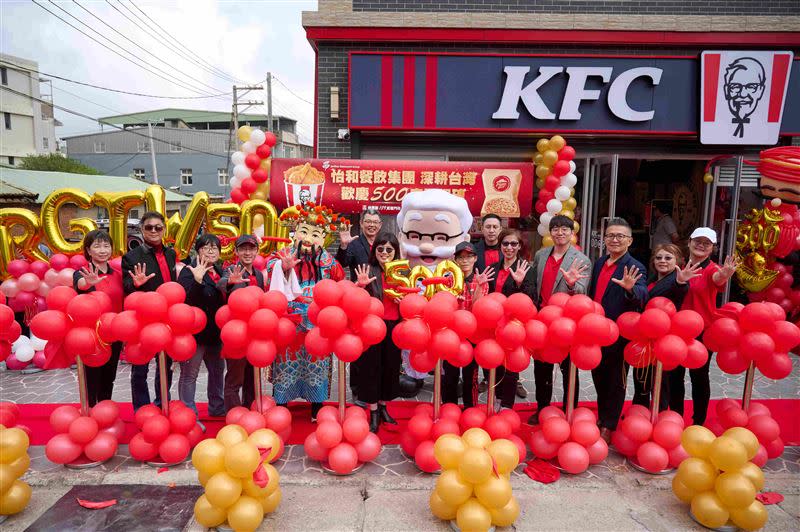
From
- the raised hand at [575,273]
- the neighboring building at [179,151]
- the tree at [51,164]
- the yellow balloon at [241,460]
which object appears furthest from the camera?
the neighboring building at [179,151]

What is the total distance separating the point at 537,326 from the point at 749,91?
678cm

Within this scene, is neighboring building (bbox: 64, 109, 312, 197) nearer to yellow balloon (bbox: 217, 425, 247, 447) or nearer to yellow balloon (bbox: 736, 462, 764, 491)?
yellow balloon (bbox: 217, 425, 247, 447)

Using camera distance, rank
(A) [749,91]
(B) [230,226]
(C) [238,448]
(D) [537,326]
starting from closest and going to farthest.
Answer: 1. (C) [238,448]
2. (D) [537,326]
3. (B) [230,226]
4. (A) [749,91]

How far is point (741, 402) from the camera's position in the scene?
3725mm

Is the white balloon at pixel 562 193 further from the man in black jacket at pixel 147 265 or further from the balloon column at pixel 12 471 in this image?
the balloon column at pixel 12 471

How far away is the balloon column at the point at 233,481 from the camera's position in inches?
106

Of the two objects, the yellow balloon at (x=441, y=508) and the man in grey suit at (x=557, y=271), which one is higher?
the man in grey suit at (x=557, y=271)

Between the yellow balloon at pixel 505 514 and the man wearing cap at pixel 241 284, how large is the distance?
2229 mm

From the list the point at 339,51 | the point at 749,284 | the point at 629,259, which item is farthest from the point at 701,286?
the point at 339,51

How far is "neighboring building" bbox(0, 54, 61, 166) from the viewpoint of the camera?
101ft

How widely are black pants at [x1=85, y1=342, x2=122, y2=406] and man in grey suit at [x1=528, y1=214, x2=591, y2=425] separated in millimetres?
3320

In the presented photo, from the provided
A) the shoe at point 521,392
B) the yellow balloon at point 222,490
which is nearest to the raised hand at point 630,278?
the shoe at point 521,392

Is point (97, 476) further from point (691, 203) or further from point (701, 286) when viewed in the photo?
point (691, 203)

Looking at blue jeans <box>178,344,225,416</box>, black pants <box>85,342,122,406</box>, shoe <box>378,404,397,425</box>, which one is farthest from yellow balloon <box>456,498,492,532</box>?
black pants <box>85,342,122,406</box>
